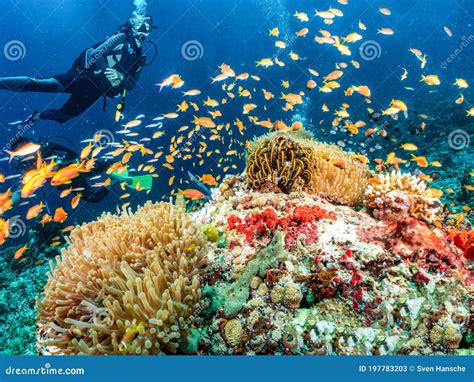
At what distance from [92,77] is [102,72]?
76cm

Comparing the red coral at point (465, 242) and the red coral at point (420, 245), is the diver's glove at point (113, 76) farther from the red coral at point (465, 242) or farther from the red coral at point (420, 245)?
the red coral at point (465, 242)

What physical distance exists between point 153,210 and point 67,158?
340 inches

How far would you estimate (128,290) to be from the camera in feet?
9.05

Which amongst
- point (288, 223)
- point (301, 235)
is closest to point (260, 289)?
point (301, 235)

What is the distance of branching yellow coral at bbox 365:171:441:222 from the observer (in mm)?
4281

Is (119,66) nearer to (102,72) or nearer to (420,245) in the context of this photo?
(102,72)

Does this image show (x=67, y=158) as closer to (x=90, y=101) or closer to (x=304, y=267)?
(x=90, y=101)

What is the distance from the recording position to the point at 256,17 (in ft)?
152

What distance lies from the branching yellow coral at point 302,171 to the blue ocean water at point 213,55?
835 inches

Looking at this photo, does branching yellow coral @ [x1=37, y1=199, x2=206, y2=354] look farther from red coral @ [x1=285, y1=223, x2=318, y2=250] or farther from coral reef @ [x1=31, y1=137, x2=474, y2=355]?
red coral @ [x1=285, y1=223, x2=318, y2=250]

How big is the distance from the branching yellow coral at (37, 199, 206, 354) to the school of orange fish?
6.77 ft


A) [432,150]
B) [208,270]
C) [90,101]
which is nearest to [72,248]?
[208,270]

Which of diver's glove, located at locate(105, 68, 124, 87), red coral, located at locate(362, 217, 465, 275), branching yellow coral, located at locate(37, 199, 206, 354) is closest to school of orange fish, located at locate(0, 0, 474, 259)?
red coral, located at locate(362, 217, 465, 275)

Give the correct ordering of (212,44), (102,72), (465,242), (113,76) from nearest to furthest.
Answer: (465,242) < (113,76) < (102,72) < (212,44)
